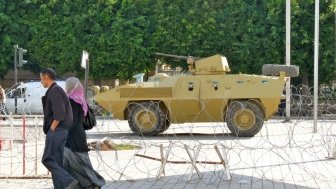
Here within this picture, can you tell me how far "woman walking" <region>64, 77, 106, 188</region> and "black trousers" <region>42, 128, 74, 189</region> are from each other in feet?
0.63

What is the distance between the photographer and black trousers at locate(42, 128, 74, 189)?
905 cm

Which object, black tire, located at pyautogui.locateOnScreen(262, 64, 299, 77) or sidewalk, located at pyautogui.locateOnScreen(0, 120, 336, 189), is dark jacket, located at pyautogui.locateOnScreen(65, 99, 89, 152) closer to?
sidewalk, located at pyautogui.locateOnScreen(0, 120, 336, 189)

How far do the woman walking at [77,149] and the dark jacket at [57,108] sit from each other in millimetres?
236

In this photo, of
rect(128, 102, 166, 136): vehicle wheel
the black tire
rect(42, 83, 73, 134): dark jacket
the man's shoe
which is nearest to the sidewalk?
the man's shoe

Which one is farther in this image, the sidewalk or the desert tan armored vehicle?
the desert tan armored vehicle

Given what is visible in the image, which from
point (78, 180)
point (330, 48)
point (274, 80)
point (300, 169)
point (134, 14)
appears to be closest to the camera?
point (78, 180)

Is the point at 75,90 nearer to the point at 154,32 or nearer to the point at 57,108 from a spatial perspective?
the point at 57,108

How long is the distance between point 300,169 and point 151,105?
28.6ft

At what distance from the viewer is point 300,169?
12.6 m

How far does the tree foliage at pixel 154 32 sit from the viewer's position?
35062mm

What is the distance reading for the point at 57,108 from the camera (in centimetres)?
899

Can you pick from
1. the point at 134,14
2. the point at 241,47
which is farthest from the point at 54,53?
the point at 241,47

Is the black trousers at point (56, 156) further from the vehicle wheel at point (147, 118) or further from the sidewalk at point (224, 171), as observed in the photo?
the vehicle wheel at point (147, 118)

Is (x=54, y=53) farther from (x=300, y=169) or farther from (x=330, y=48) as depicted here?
(x=300, y=169)
